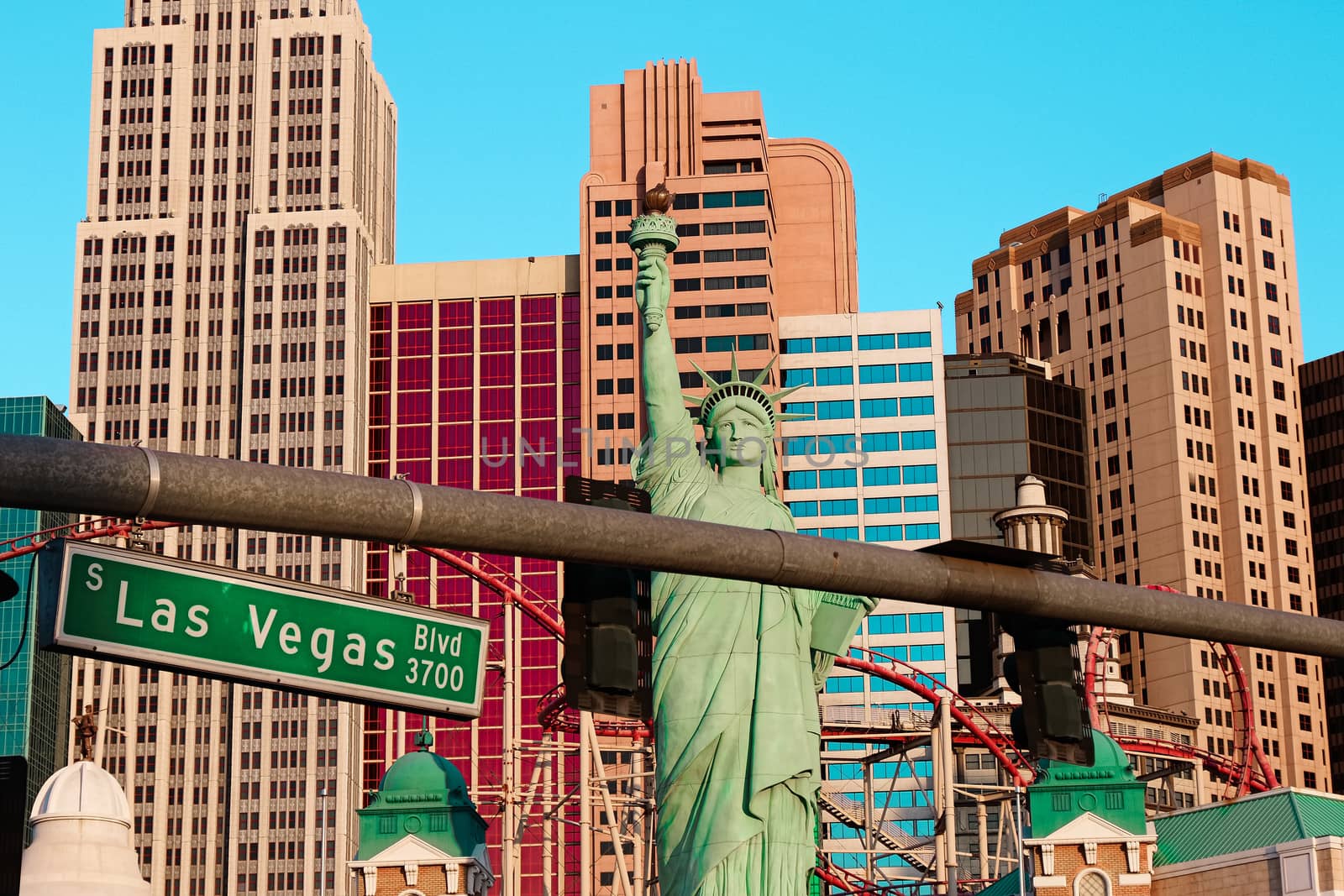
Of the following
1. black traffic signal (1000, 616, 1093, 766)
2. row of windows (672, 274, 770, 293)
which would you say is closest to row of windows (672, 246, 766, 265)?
row of windows (672, 274, 770, 293)

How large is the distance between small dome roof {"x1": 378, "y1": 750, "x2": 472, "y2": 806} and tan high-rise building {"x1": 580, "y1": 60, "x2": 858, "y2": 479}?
64197 millimetres

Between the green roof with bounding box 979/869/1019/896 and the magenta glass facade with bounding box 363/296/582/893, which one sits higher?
the magenta glass facade with bounding box 363/296/582/893

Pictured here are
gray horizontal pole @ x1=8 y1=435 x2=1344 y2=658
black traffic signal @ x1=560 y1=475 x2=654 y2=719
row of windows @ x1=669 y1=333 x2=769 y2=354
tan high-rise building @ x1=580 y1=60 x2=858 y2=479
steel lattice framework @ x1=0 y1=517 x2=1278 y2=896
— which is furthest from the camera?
tan high-rise building @ x1=580 y1=60 x2=858 y2=479

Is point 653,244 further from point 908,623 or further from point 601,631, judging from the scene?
point 908,623

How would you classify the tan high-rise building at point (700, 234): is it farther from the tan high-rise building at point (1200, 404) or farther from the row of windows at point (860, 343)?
the tan high-rise building at point (1200, 404)

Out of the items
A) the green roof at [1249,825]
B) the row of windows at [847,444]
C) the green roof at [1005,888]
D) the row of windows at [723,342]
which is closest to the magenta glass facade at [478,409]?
the row of windows at [723,342]

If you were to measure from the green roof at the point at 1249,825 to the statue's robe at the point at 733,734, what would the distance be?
15323 mm

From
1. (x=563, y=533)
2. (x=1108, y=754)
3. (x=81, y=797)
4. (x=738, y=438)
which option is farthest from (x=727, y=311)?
(x=563, y=533)

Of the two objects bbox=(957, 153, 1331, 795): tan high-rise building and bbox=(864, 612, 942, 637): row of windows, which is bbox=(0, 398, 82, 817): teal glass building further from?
bbox=(957, 153, 1331, 795): tan high-rise building

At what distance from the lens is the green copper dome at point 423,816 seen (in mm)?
36688

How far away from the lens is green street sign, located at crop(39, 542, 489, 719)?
7.03 metres

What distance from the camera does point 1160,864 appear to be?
37.5m

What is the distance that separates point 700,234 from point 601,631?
101392mm

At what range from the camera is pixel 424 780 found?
37.4 m
